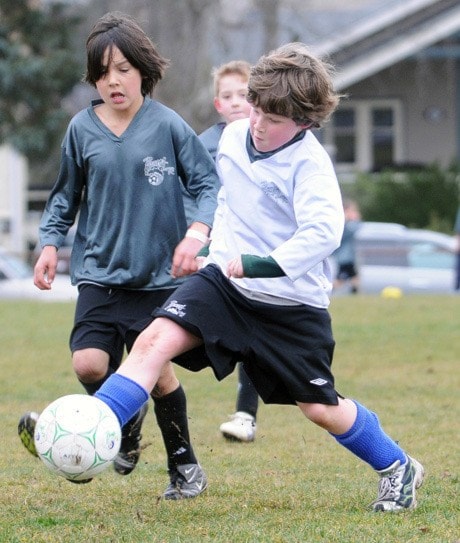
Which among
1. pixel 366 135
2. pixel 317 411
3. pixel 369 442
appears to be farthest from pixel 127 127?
pixel 366 135

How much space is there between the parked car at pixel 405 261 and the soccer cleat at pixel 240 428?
1441 cm

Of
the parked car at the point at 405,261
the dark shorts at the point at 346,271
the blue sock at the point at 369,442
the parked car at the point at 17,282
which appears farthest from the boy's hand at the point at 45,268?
the parked car at the point at 17,282

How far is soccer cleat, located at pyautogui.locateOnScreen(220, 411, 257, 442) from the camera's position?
6902mm

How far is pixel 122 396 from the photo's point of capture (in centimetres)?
442

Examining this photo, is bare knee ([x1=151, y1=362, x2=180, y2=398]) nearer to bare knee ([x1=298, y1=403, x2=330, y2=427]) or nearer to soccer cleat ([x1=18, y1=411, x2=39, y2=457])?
soccer cleat ([x1=18, y1=411, x2=39, y2=457])

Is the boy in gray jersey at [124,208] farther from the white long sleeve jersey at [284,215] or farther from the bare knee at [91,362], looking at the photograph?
the white long sleeve jersey at [284,215]

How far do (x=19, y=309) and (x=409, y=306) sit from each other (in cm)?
465

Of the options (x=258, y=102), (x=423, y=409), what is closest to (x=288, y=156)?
(x=258, y=102)

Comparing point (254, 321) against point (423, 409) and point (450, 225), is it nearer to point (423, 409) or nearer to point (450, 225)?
point (423, 409)

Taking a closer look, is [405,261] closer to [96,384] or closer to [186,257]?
[96,384]

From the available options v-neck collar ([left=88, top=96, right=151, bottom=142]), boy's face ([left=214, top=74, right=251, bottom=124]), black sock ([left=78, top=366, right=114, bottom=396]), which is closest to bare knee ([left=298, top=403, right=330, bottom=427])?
black sock ([left=78, top=366, right=114, bottom=396])

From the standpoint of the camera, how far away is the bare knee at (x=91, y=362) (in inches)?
204

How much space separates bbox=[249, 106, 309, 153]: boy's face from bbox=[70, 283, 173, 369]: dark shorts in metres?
0.87

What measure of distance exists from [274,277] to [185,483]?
3.76 feet
